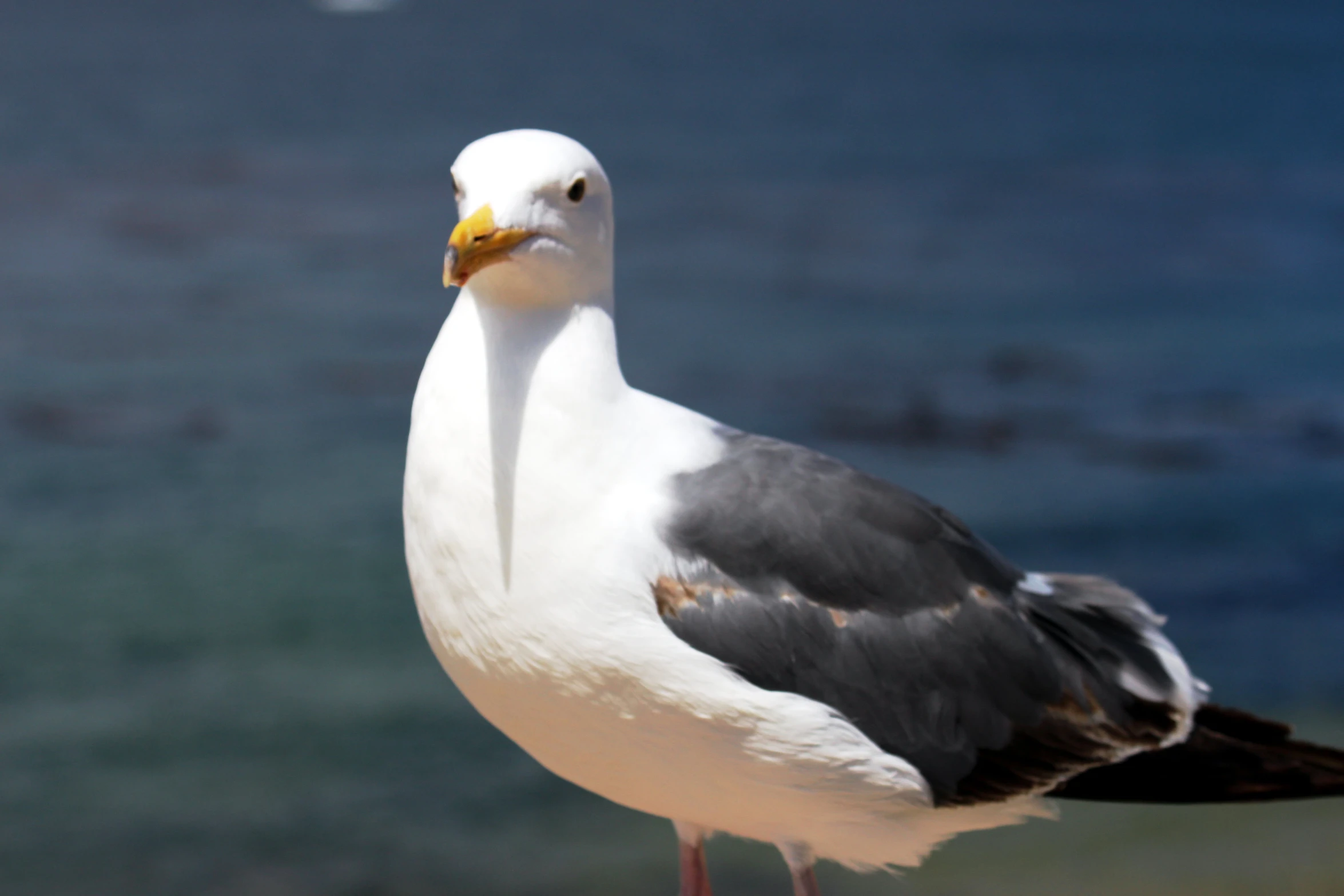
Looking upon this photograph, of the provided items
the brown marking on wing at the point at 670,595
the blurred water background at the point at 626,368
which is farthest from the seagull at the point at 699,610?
the blurred water background at the point at 626,368

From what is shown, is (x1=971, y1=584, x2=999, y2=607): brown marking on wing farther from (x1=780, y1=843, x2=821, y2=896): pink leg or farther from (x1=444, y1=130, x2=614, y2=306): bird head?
(x1=444, y1=130, x2=614, y2=306): bird head

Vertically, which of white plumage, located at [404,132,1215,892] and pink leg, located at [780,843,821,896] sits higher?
white plumage, located at [404,132,1215,892]

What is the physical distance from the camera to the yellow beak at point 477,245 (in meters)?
2.50

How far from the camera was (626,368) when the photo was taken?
29.9 feet

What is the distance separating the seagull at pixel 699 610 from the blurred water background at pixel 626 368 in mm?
1893

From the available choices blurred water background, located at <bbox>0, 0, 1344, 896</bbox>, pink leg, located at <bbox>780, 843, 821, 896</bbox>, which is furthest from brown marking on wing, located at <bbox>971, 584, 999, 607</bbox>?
blurred water background, located at <bbox>0, 0, 1344, 896</bbox>

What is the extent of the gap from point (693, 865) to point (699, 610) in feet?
2.54

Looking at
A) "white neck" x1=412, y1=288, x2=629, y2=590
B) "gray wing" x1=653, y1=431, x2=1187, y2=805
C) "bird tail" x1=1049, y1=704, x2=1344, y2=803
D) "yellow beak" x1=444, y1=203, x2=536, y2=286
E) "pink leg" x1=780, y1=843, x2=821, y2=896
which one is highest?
"yellow beak" x1=444, y1=203, x2=536, y2=286

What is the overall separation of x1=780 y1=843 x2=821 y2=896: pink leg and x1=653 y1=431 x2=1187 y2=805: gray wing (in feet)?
0.91

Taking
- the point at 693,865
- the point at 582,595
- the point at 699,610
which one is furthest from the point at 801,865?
the point at 582,595

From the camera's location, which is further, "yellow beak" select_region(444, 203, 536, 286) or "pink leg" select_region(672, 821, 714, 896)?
"pink leg" select_region(672, 821, 714, 896)

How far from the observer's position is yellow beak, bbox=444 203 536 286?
250 cm

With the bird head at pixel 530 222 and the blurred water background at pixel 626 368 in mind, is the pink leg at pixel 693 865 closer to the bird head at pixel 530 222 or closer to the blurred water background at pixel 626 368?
the bird head at pixel 530 222

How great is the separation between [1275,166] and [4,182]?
11039 millimetres
